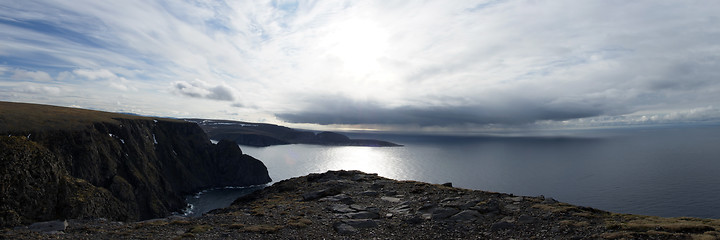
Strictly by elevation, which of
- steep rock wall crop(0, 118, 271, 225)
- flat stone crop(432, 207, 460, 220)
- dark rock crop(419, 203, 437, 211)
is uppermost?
flat stone crop(432, 207, 460, 220)

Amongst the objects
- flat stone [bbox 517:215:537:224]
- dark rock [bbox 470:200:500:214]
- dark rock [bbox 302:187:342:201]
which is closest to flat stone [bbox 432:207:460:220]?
dark rock [bbox 470:200:500:214]

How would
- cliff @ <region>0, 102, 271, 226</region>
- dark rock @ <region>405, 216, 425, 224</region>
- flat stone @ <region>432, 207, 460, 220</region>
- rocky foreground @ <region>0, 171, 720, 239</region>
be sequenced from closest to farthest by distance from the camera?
rocky foreground @ <region>0, 171, 720, 239</region>
dark rock @ <region>405, 216, 425, 224</region>
flat stone @ <region>432, 207, 460, 220</region>
cliff @ <region>0, 102, 271, 226</region>

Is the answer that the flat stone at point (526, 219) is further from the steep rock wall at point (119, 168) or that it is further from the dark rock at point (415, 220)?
the steep rock wall at point (119, 168)

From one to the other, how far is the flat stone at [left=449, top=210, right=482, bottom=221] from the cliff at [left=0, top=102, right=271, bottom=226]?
42.0 metres

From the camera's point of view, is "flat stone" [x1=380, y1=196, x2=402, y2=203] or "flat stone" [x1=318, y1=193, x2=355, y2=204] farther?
"flat stone" [x1=318, y1=193, x2=355, y2=204]

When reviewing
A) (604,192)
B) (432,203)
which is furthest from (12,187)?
(604,192)

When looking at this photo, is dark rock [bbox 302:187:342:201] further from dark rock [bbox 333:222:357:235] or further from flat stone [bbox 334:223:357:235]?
flat stone [bbox 334:223:357:235]

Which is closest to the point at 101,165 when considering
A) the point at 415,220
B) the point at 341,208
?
the point at 341,208

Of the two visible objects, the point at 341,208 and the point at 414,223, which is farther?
the point at 341,208

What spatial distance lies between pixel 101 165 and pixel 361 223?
370 ft

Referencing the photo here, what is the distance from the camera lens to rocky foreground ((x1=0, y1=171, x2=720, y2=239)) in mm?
15555

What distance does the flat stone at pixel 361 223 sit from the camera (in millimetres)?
21250

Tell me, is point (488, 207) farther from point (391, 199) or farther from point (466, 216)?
point (391, 199)

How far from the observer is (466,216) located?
2098cm
